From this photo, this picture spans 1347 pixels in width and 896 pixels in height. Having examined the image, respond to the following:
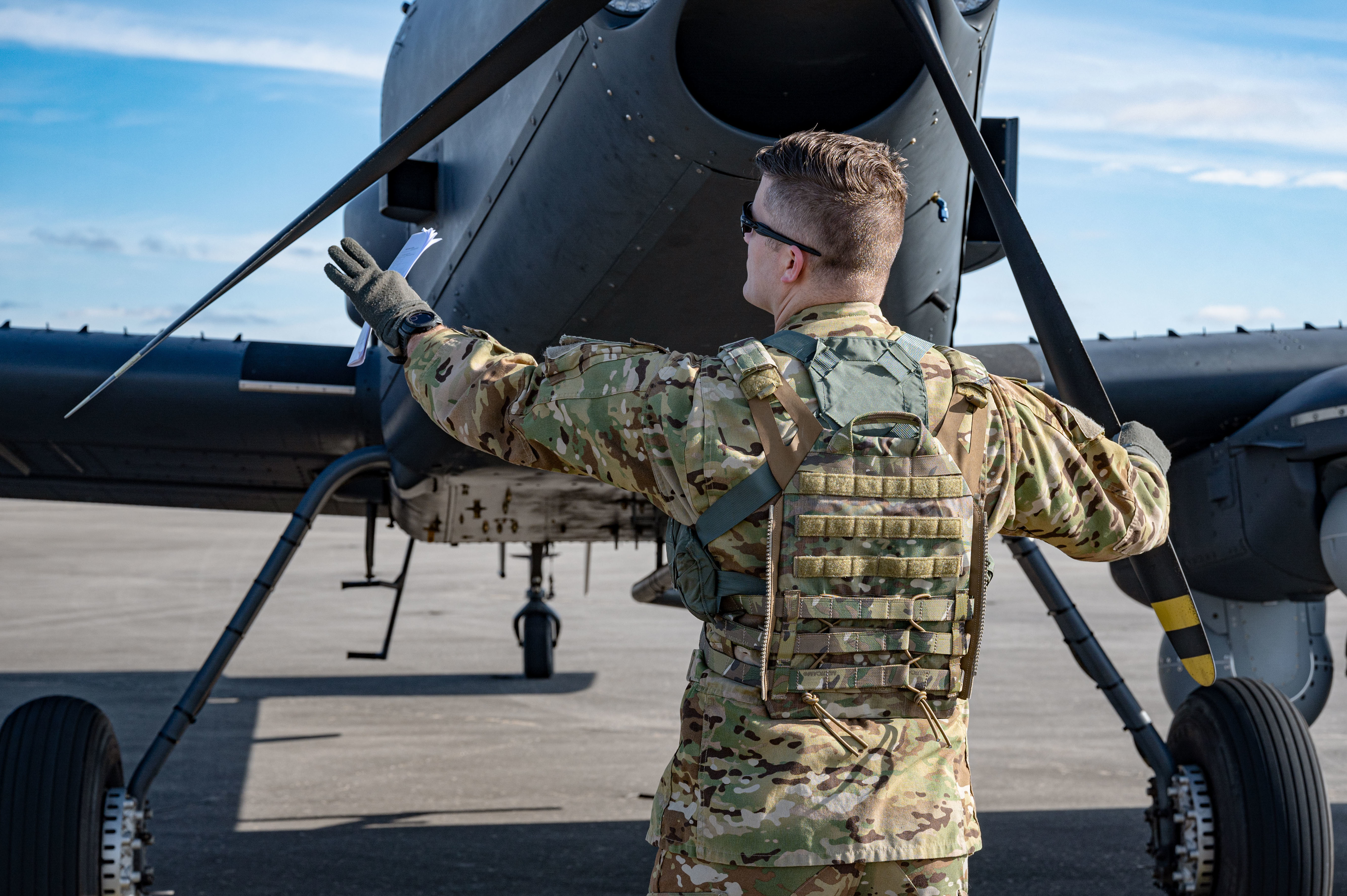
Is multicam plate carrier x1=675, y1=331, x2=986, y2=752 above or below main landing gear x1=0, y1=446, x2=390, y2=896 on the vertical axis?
above

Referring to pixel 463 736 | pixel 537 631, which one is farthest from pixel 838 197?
pixel 537 631

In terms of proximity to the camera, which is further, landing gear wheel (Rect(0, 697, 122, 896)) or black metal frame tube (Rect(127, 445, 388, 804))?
black metal frame tube (Rect(127, 445, 388, 804))

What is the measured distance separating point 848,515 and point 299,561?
82.5ft

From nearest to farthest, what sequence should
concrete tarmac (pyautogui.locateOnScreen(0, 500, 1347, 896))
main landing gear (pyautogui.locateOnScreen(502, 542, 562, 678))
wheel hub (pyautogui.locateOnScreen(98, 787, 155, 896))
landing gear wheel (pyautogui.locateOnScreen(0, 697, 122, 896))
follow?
landing gear wheel (pyautogui.locateOnScreen(0, 697, 122, 896))
wheel hub (pyautogui.locateOnScreen(98, 787, 155, 896))
concrete tarmac (pyautogui.locateOnScreen(0, 500, 1347, 896))
main landing gear (pyautogui.locateOnScreen(502, 542, 562, 678))

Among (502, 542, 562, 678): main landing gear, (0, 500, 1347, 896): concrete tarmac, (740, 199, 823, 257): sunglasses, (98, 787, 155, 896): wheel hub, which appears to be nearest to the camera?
(740, 199, 823, 257): sunglasses

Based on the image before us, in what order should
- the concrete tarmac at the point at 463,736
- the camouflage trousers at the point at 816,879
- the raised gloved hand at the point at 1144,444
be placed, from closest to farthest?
the camouflage trousers at the point at 816,879 → the raised gloved hand at the point at 1144,444 → the concrete tarmac at the point at 463,736

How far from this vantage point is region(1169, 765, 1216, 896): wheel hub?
459cm

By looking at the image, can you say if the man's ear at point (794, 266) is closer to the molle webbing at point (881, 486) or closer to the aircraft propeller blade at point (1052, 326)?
the molle webbing at point (881, 486)

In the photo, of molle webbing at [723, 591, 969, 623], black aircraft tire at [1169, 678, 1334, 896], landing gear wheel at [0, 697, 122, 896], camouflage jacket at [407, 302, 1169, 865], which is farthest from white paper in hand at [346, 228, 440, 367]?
black aircraft tire at [1169, 678, 1334, 896]

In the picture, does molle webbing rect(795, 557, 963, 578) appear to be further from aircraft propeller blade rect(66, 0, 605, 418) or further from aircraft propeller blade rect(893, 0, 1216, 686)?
aircraft propeller blade rect(66, 0, 605, 418)

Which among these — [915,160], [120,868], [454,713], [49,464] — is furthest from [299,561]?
[915,160]

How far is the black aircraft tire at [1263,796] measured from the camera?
4398mm

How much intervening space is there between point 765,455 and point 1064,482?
24.4 inches

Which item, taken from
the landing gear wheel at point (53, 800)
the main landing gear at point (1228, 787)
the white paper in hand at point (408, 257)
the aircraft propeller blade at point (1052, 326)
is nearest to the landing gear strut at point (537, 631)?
the landing gear wheel at point (53, 800)
